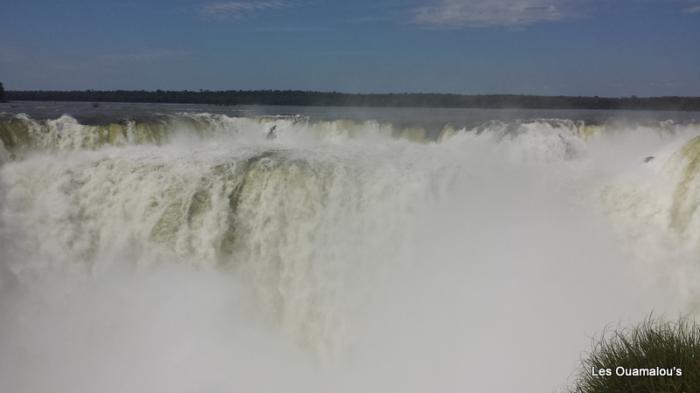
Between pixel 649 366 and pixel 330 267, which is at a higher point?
pixel 649 366

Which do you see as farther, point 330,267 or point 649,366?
point 330,267

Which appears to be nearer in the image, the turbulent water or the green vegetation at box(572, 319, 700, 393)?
the green vegetation at box(572, 319, 700, 393)

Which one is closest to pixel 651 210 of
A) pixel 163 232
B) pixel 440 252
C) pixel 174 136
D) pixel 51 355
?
pixel 440 252

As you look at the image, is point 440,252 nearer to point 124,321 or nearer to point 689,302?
point 689,302

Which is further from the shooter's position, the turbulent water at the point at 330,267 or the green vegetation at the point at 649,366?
the turbulent water at the point at 330,267
